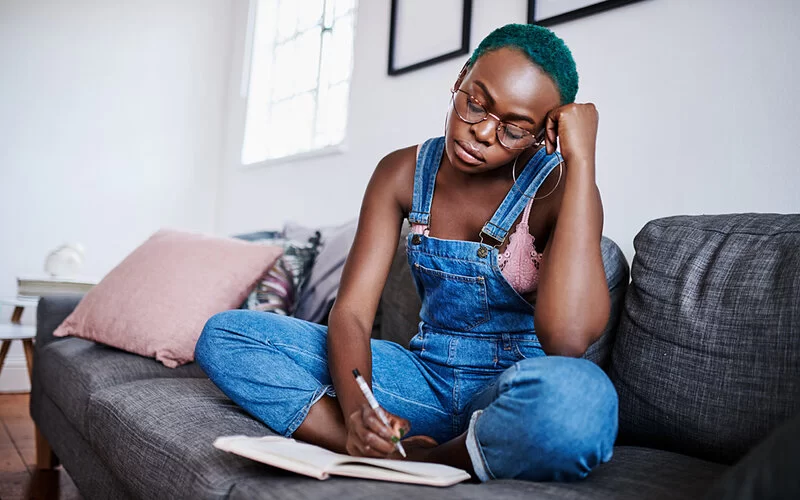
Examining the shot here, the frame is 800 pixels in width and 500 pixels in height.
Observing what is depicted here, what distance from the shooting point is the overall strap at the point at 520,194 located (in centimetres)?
123

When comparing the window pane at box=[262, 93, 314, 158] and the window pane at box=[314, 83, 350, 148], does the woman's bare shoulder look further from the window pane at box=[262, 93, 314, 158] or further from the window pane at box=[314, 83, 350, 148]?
the window pane at box=[262, 93, 314, 158]

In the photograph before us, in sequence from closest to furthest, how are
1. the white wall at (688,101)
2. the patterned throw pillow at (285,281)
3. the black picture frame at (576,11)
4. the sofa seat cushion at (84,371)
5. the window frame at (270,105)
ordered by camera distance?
the white wall at (688,101), the sofa seat cushion at (84,371), the black picture frame at (576,11), the patterned throw pillow at (285,281), the window frame at (270,105)

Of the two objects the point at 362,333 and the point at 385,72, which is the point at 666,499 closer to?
the point at 362,333

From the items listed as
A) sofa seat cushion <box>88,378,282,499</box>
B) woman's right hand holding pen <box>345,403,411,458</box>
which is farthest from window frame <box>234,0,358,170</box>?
woman's right hand holding pen <box>345,403,411,458</box>

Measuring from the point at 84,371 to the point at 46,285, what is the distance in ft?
4.54

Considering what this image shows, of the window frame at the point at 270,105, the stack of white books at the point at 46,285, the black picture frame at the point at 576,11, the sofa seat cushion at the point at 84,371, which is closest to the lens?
the sofa seat cushion at the point at 84,371

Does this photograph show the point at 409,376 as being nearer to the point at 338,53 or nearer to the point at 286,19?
the point at 338,53

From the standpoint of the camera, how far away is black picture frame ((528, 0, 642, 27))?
5.86 feet

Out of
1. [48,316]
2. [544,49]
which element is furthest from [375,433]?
[48,316]

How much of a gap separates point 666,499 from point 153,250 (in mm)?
1816

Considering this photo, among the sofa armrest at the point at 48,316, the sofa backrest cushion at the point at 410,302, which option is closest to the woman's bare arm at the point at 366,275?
the sofa backrest cushion at the point at 410,302

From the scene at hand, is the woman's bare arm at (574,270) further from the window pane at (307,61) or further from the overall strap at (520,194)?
the window pane at (307,61)

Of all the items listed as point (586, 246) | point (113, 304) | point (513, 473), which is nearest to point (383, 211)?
point (586, 246)

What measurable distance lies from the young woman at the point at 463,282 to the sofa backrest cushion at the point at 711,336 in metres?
0.20
